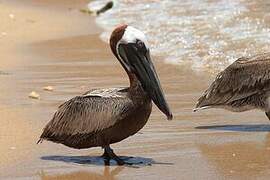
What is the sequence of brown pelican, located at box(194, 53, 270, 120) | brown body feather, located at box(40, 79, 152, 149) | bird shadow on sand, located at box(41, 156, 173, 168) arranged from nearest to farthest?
brown body feather, located at box(40, 79, 152, 149) < bird shadow on sand, located at box(41, 156, 173, 168) < brown pelican, located at box(194, 53, 270, 120)

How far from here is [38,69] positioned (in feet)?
34.9

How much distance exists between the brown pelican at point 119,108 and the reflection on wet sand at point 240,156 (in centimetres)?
62

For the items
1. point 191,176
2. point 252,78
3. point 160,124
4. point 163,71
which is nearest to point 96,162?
point 191,176

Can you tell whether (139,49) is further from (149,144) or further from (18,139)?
(18,139)

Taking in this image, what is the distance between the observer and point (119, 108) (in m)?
5.98

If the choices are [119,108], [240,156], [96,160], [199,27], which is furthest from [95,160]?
[199,27]

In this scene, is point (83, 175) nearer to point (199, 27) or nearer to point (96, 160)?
point (96, 160)

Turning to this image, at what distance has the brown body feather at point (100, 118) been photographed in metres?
5.98

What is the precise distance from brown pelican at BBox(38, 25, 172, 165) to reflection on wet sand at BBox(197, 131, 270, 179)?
62cm

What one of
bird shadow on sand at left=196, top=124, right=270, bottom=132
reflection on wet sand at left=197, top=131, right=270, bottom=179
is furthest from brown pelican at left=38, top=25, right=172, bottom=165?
bird shadow on sand at left=196, top=124, right=270, bottom=132

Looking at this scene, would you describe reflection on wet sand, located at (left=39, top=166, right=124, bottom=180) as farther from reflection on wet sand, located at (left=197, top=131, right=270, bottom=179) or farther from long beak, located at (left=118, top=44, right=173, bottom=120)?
reflection on wet sand, located at (left=197, top=131, right=270, bottom=179)

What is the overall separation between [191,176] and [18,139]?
175 centimetres

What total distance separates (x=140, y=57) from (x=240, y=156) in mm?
1160

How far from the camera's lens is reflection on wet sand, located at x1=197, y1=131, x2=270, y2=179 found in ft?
19.3
